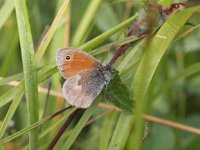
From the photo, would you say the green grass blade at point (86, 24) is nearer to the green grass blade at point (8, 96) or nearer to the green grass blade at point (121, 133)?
the green grass blade at point (8, 96)

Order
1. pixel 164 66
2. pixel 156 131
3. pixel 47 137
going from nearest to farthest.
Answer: pixel 47 137, pixel 164 66, pixel 156 131

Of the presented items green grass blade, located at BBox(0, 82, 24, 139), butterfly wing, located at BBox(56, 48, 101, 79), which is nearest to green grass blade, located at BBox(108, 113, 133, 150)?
butterfly wing, located at BBox(56, 48, 101, 79)

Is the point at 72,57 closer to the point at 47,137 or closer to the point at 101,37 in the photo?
the point at 101,37

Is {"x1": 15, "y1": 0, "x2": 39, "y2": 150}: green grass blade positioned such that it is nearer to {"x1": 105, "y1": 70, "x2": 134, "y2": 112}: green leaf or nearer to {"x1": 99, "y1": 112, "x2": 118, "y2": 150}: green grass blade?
{"x1": 105, "y1": 70, "x2": 134, "y2": 112}: green leaf

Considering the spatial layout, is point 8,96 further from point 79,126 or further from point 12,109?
point 79,126

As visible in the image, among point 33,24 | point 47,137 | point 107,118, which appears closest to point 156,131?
point 107,118

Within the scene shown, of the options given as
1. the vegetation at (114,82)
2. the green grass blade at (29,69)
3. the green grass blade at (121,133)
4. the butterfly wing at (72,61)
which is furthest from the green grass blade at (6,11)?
the green grass blade at (121,133)

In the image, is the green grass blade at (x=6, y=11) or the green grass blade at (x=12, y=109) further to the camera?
the green grass blade at (x=6, y=11)
